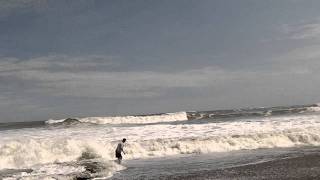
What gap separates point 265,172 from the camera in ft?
54.4

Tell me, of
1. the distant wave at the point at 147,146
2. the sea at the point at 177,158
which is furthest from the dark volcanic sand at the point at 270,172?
the distant wave at the point at 147,146

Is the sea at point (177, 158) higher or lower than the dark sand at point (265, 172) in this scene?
higher

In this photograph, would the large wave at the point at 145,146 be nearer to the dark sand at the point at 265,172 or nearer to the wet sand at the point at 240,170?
the wet sand at the point at 240,170

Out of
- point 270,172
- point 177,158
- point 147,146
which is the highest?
point 147,146

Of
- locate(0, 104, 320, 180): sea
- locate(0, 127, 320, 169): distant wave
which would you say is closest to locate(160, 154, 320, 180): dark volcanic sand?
locate(0, 104, 320, 180): sea

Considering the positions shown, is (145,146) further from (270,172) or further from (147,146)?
(270,172)

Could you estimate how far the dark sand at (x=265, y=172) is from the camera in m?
15.6

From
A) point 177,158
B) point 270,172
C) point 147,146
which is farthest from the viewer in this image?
point 147,146

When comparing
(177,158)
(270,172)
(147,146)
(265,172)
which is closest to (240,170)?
(265,172)

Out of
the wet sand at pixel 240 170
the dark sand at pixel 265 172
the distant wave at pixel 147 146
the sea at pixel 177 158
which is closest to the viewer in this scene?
the dark sand at pixel 265 172

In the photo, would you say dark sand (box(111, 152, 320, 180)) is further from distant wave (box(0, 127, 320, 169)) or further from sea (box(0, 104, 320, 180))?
distant wave (box(0, 127, 320, 169))

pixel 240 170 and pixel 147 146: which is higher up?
pixel 147 146

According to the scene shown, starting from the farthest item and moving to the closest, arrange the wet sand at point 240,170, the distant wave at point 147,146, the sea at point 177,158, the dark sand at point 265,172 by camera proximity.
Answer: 1. the distant wave at point 147,146
2. the sea at point 177,158
3. the wet sand at point 240,170
4. the dark sand at point 265,172

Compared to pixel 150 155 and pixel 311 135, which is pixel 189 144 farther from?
pixel 311 135
